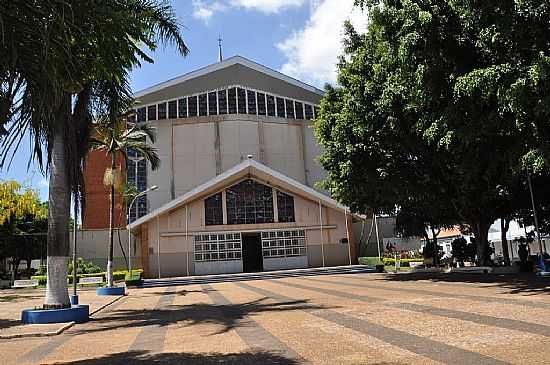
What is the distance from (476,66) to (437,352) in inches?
355

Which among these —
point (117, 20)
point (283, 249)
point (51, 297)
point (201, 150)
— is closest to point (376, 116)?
point (51, 297)

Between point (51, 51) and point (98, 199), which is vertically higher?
point (98, 199)

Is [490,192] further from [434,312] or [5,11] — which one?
[5,11]

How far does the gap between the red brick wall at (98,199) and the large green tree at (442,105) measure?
1149 inches

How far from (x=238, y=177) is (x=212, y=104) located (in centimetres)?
1341

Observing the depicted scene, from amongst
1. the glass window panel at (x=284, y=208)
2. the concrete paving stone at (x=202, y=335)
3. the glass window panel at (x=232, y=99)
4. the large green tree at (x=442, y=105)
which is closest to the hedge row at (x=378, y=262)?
the glass window panel at (x=284, y=208)

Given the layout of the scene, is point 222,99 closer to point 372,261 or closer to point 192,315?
point 372,261

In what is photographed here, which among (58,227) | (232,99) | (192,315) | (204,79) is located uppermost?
(204,79)

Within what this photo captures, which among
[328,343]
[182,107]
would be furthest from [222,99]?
[328,343]

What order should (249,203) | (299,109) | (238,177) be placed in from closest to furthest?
1. (238,177)
2. (249,203)
3. (299,109)

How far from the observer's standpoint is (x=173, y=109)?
45.2 meters

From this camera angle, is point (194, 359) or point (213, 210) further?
point (213, 210)

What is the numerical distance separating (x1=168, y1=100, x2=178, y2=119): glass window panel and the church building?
90 mm

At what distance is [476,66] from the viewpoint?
13258 mm
